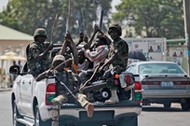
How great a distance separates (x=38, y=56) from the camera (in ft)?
39.6

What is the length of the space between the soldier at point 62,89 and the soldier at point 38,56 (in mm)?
642

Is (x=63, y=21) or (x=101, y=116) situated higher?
(x=63, y=21)

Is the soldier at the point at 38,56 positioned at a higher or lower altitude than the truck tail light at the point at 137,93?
higher

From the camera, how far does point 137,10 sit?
3125 inches

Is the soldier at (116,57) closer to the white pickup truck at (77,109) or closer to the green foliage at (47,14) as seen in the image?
the white pickup truck at (77,109)

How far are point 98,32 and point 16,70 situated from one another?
221 cm

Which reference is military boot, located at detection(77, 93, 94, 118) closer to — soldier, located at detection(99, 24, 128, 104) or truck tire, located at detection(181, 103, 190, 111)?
soldier, located at detection(99, 24, 128, 104)

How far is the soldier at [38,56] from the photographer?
12078 millimetres

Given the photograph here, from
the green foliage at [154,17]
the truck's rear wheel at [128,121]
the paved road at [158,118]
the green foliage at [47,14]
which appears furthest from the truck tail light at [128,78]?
the green foliage at [47,14]

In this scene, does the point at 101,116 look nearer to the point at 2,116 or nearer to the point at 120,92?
the point at 120,92

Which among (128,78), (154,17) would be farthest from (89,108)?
(154,17)

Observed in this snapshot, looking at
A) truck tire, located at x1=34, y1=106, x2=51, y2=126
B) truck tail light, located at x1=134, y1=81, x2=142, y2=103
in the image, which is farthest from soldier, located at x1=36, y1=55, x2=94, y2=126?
truck tail light, located at x1=134, y1=81, x2=142, y2=103

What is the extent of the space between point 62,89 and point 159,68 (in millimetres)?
9065

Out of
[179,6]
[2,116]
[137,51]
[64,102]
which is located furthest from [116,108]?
[179,6]
